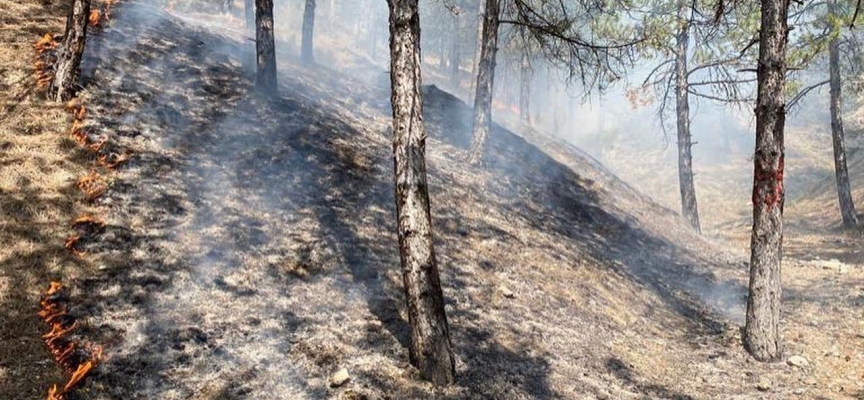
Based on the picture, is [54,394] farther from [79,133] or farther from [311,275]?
[79,133]

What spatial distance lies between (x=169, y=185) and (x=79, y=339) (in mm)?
3112

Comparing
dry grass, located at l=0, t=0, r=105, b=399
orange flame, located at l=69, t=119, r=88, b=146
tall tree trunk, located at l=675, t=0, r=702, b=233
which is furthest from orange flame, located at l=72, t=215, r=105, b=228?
tall tree trunk, located at l=675, t=0, r=702, b=233

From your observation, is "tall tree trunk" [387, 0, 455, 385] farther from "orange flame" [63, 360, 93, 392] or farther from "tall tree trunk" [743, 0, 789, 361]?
"tall tree trunk" [743, 0, 789, 361]

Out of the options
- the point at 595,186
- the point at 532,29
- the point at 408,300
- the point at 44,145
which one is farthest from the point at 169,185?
the point at 595,186

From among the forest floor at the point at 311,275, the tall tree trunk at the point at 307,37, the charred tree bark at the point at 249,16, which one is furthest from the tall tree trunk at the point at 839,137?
the charred tree bark at the point at 249,16

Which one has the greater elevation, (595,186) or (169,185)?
(169,185)

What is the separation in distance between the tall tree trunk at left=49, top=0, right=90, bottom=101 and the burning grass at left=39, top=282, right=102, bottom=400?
Answer: 175 inches

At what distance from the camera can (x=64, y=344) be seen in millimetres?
4609

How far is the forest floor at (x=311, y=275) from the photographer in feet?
16.3

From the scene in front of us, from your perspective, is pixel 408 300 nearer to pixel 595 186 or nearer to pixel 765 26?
pixel 765 26

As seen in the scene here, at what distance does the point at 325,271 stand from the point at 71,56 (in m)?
5.72

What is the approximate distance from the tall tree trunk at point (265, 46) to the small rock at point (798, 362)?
1089cm

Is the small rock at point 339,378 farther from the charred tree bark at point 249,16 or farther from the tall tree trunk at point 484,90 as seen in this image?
the charred tree bark at point 249,16

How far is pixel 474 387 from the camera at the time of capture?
200 inches
